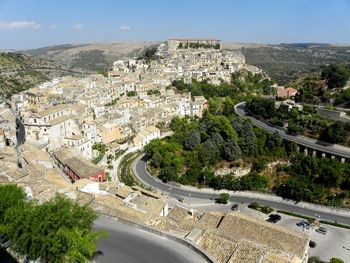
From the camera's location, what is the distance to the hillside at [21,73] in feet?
282

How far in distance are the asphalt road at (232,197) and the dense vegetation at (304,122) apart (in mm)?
10897

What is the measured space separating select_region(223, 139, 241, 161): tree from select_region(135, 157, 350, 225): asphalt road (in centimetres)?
645

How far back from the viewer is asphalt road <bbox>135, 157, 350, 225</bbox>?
120 ft

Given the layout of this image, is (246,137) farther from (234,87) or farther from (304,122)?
(234,87)

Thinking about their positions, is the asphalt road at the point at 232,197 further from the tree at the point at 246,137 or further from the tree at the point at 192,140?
the tree at the point at 246,137

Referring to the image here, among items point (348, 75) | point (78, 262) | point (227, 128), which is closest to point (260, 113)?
point (227, 128)

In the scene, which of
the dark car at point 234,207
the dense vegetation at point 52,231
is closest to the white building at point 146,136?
the dark car at point 234,207

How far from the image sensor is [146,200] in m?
28.8

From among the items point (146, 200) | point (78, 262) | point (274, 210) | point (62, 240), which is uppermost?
point (62, 240)

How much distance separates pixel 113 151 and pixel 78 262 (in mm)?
36431

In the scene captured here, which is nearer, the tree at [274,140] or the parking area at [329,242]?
the parking area at [329,242]

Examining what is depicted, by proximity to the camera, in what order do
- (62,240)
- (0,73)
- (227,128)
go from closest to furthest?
1. (62,240)
2. (227,128)
3. (0,73)

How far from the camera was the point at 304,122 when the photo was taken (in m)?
48.6

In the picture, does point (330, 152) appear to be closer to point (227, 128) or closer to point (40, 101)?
point (227, 128)
